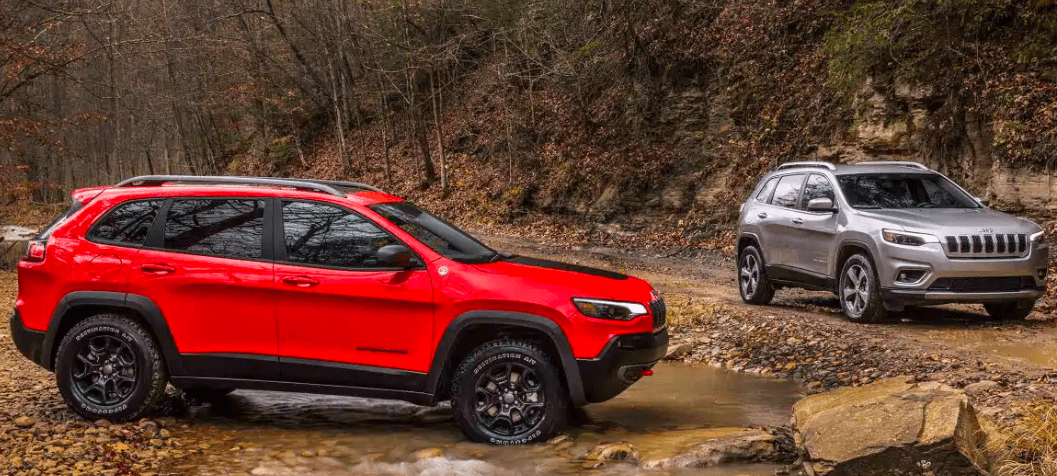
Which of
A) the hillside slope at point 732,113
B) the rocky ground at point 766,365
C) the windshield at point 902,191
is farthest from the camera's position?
the hillside slope at point 732,113

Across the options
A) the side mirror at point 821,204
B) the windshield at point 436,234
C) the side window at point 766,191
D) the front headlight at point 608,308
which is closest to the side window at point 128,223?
the windshield at point 436,234

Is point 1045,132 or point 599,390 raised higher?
point 1045,132

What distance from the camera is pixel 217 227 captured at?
6.29 meters

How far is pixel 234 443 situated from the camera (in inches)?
237

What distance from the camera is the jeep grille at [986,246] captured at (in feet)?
30.7

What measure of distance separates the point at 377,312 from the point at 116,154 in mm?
55660

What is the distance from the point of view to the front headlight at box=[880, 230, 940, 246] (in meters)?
9.45

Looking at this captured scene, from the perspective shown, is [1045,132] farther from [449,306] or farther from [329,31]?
[329,31]

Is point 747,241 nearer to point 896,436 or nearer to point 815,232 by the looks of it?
point 815,232

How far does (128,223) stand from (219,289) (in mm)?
943

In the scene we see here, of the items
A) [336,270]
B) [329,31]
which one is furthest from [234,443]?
[329,31]

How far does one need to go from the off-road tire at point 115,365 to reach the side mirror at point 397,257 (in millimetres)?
1753

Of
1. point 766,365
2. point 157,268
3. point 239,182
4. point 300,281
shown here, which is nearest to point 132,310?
point 157,268

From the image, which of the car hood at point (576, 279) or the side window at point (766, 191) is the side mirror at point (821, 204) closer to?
the side window at point (766, 191)
